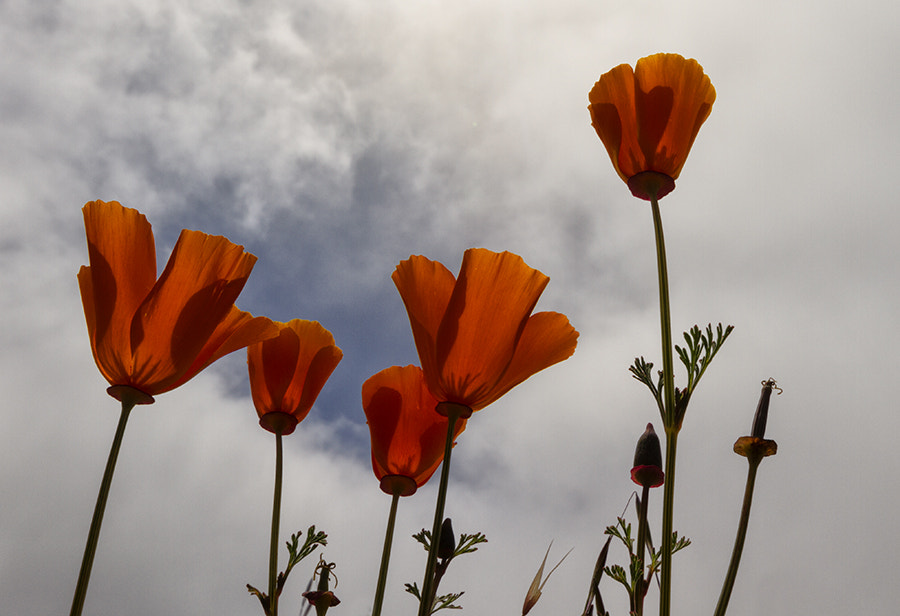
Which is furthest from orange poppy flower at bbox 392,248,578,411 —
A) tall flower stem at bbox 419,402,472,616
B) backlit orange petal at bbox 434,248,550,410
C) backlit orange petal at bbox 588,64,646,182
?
backlit orange petal at bbox 588,64,646,182

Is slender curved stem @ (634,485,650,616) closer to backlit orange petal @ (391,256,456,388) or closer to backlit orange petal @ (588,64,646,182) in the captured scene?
backlit orange petal @ (391,256,456,388)

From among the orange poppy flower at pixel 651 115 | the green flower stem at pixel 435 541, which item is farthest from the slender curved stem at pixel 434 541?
the orange poppy flower at pixel 651 115

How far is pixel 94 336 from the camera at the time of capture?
37.2 inches

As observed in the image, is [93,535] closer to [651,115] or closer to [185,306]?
[185,306]

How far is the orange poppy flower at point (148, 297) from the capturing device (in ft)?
3.03

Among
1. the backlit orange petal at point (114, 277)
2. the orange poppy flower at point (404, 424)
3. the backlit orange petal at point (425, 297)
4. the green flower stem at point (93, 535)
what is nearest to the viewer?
the green flower stem at point (93, 535)

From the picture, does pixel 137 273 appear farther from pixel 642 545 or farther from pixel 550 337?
pixel 642 545

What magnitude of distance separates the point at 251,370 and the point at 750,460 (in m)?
0.83

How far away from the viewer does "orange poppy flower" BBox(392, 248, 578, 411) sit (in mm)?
1013

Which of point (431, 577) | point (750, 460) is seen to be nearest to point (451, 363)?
point (431, 577)

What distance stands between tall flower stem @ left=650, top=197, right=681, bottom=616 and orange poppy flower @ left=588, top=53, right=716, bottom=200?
0.18 meters

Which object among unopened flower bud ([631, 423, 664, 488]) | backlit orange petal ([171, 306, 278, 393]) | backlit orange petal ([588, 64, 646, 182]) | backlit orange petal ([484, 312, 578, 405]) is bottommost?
unopened flower bud ([631, 423, 664, 488])

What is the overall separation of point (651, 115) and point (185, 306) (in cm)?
76

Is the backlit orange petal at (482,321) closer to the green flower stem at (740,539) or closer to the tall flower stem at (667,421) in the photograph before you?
the tall flower stem at (667,421)
